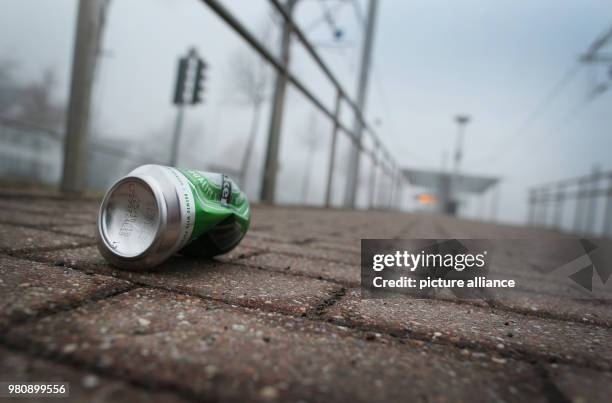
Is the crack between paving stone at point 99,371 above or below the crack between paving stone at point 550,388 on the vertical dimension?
below

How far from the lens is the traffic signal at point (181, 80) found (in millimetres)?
5789

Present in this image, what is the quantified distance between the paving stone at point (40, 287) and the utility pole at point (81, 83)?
1973 mm

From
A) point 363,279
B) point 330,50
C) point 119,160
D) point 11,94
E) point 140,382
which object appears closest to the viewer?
point 140,382

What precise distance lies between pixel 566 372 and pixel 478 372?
16cm

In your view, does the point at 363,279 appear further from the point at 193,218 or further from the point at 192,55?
the point at 192,55

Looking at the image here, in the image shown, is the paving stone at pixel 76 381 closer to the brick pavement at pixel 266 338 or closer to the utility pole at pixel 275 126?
the brick pavement at pixel 266 338

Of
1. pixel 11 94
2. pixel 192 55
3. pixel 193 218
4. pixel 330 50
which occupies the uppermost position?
pixel 330 50

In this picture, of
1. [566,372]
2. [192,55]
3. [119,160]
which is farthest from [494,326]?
[119,160]

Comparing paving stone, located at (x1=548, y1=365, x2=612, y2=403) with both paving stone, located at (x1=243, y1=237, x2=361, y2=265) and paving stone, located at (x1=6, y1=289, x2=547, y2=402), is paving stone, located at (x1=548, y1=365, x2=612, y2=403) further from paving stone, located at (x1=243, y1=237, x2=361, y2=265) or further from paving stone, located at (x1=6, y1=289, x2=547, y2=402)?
paving stone, located at (x1=243, y1=237, x2=361, y2=265)

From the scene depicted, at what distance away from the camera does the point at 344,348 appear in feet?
2.13

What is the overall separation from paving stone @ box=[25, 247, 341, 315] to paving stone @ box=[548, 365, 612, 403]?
449 millimetres

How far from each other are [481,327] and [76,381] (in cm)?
74

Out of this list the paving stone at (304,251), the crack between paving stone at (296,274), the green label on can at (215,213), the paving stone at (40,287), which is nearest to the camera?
the paving stone at (40,287)

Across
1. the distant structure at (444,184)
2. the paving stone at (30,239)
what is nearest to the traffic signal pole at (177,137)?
→ the paving stone at (30,239)
